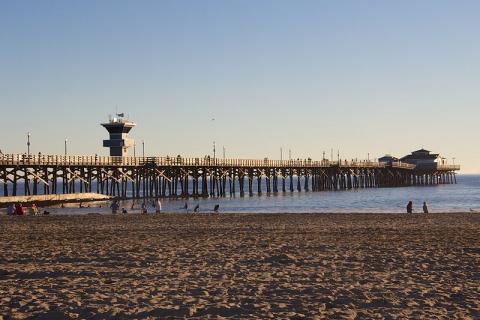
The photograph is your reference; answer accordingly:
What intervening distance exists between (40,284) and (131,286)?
4.76ft

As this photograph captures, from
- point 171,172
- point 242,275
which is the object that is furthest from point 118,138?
point 242,275

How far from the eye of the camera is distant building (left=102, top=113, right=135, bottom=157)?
6744 centimetres

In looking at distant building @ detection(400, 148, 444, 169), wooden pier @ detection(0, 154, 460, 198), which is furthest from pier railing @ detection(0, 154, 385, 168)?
distant building @ detection(400, 148, 444, 169)

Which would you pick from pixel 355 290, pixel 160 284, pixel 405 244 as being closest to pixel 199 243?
pixel 405 244

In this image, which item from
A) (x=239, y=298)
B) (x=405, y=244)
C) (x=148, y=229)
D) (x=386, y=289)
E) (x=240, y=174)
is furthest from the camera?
(x=240, y=174)

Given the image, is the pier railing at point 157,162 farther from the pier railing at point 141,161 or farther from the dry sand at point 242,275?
the dry sand at point 242,275

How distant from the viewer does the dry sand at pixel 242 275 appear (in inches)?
359

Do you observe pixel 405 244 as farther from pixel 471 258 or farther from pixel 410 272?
pixel 410 272

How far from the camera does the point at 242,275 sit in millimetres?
11766

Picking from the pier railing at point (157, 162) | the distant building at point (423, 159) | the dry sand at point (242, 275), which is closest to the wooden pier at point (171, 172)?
the pier railing at point (157, 162)

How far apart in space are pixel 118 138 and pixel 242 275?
57.2 meters

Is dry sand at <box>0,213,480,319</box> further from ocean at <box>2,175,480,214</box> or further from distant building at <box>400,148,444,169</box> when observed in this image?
distant building at <box>400,148,444,169</box>

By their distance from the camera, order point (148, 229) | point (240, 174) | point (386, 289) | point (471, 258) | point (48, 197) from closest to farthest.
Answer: point (386, 289) → point (471, 258) → point (148, 229) → point (48, 197) → point (240, 174)

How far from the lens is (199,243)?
55.7 feet
